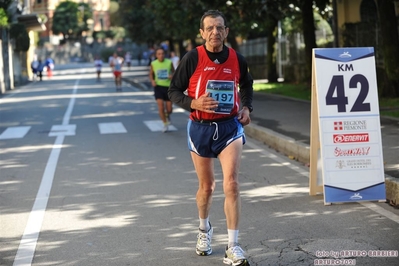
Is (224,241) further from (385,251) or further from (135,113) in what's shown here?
(135,113)

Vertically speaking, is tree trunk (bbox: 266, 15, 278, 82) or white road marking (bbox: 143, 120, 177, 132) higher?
tree trunk (bbox: 266, 15, 278, 82)

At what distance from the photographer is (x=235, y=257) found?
6.38 metres

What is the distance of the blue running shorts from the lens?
6.70m

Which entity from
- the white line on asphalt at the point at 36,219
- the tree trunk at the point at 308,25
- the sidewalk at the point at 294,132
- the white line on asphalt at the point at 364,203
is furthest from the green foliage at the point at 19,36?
the white line on asphalt at the point at 364,203

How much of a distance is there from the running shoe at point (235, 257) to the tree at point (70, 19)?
134m

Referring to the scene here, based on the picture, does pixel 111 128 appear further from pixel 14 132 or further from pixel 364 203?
pixel 364 203

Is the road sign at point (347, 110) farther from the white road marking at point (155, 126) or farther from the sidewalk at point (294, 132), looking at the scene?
the white road marking at point (155, 126)

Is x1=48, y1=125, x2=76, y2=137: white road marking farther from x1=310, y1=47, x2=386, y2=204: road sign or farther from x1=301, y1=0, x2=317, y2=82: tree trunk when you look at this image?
x1=301, y1=0, x2=317, y2=82: tree trunk

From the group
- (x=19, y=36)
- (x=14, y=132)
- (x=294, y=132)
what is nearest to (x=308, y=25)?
(x=14, y=132)

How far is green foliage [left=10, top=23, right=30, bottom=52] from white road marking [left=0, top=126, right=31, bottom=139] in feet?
93.4

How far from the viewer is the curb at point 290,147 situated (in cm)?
930

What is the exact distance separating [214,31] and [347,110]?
3211 mm

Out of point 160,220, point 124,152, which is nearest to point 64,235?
point 160,220

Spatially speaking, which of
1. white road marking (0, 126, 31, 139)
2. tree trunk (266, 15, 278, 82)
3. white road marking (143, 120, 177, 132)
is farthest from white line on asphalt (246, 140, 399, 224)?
tree trunk (266, 15, 278, 82)
